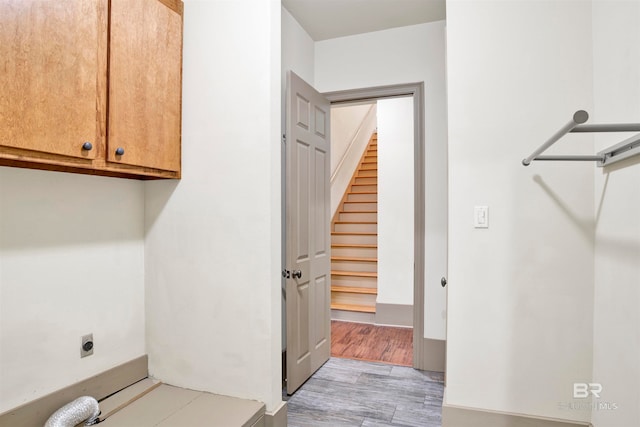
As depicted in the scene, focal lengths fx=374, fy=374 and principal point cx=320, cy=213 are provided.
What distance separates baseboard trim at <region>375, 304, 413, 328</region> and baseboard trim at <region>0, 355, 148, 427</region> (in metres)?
2.64

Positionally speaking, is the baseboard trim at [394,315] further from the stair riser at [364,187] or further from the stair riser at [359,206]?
the stair riser at [364,187]

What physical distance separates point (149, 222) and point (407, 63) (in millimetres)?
2344

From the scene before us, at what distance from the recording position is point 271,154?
6.66 ft

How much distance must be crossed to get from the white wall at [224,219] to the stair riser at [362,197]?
12.2 ft

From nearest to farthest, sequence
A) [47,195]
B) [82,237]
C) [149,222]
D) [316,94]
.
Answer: [47,195]
[82,237]
[149,222]
[316,94]

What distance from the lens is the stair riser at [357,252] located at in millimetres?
5066

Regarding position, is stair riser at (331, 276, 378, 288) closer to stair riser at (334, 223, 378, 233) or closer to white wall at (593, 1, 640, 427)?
stair riser at (334, 223, 378, 233)

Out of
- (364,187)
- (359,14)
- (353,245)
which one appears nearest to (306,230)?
(359,14)

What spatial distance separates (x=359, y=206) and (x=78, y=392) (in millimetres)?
4331

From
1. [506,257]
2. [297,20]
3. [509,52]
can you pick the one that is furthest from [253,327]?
[297,20]

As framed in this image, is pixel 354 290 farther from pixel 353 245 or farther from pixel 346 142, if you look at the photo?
pixel 346 142

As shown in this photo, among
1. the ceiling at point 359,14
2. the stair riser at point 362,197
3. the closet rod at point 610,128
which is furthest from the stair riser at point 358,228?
the closet rod at point 610,128

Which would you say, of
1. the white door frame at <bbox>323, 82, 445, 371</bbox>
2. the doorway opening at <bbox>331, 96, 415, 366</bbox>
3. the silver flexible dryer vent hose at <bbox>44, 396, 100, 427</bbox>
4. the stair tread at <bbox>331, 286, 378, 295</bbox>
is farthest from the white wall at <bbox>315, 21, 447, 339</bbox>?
the silver flexible dryer vent hose at <bbox>44, 396, 100, 427</bbox>

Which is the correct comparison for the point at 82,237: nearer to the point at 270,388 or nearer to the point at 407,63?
the point at 270,388
